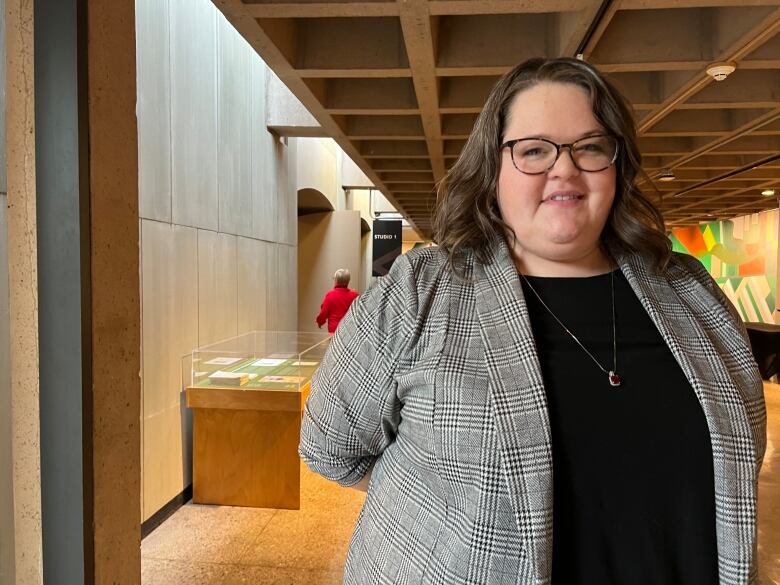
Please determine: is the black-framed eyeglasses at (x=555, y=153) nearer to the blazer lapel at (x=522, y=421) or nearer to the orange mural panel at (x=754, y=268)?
the blazer lapel at (x=522, y=421)

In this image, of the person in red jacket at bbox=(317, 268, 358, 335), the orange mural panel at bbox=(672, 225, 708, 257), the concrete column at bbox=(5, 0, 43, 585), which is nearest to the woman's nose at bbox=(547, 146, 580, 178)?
the concrete column at bbox=(5, 0, 43, 585)

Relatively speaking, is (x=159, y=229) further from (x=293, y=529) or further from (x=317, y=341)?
(x=293, y=529)

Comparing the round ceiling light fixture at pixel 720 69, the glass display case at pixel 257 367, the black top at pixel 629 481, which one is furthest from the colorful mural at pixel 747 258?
the black top at pixel 629 481

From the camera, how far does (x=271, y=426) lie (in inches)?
160

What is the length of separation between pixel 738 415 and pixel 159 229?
3605 mm

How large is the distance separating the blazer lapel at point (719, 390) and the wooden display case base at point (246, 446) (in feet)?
10.4

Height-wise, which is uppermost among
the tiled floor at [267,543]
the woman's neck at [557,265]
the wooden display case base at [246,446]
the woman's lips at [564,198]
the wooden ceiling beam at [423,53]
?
the wooden ceiling beam at [423,53]

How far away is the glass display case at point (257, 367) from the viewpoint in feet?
13.5

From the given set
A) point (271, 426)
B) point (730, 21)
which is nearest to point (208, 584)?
point (271, 426)

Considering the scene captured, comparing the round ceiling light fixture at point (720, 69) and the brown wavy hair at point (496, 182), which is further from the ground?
the round ceiling light fixture at point (720, 69)

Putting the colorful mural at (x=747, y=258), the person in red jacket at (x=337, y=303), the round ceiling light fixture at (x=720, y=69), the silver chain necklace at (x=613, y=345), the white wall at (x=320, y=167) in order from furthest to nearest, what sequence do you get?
the colorful mural at (x=747, y=258) < the white wall at (x=320, y=167) < the person in red jacket at (x=337, y=303) < the round ceiling light fixture at (x=720, y=69) < the silver chain necklace at (x=613, y=345)

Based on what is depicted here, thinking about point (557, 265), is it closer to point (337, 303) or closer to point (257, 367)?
point (257, 367)

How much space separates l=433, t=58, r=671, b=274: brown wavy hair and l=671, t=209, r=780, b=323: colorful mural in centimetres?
1295

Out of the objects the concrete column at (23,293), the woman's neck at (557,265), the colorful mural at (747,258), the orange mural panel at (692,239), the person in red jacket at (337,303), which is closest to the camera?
the woman's neck at (557,265)
